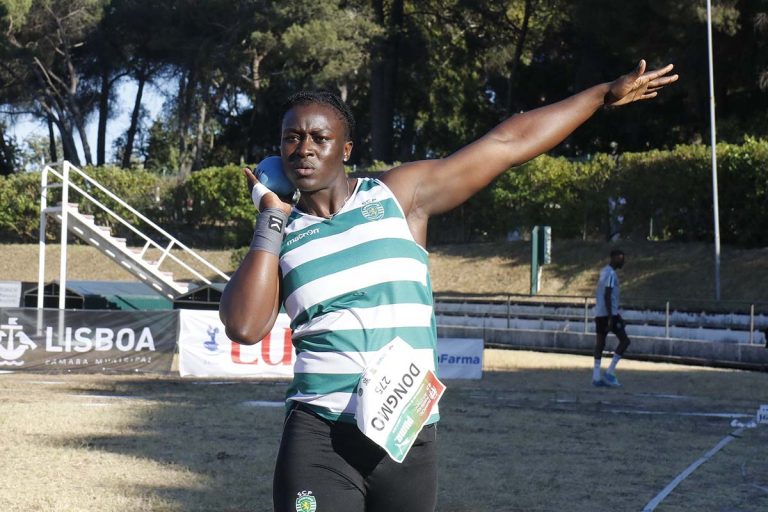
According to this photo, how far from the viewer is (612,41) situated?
40.4 metres

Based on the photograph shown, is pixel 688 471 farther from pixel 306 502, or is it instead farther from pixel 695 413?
pixel 306 502

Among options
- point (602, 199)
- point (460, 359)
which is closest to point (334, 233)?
point (460, 359)

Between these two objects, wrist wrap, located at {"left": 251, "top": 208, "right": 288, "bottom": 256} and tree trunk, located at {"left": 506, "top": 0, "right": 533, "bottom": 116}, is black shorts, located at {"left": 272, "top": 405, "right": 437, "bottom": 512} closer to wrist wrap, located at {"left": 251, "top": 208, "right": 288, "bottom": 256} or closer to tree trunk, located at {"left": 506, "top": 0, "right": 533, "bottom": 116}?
wrist wrap, located at {"left": 251, "top": 208, "right": 288, "bottom": 256}

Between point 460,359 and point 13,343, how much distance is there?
7112 mm

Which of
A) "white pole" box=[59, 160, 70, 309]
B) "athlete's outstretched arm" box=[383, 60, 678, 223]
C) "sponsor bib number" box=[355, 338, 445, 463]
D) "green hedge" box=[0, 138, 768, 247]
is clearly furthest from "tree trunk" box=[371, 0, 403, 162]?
"sponsor bib number" box=[355, 338, 445, 463]

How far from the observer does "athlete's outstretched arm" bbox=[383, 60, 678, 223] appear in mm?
3805

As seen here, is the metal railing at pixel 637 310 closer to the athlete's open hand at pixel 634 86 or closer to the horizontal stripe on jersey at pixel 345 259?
the athlete's open hand at pixel 634 86

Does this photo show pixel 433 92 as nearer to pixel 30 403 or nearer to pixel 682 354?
pixel 682 354

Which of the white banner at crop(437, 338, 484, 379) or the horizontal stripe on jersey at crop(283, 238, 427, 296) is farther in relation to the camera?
the white banner at crop(437, 338, 484, 379)

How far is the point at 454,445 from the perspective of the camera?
35.9ft

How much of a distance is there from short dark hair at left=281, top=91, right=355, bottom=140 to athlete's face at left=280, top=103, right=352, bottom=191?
0.09 feet

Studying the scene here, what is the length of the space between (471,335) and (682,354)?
18.9 feet

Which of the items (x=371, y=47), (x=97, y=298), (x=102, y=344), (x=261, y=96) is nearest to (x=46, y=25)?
(x=261, y=96)

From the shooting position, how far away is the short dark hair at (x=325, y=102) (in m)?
3.76
